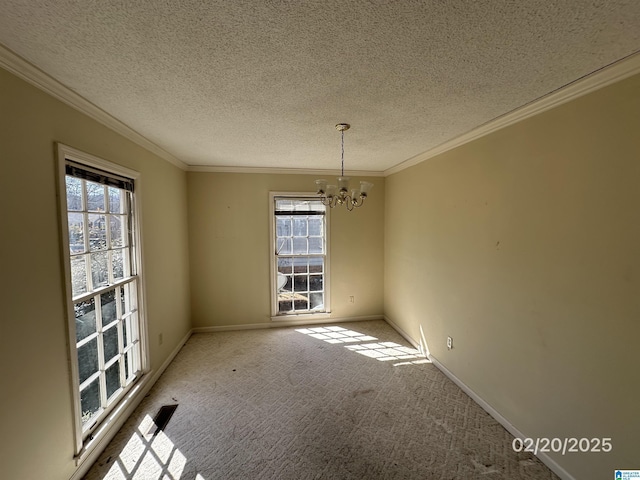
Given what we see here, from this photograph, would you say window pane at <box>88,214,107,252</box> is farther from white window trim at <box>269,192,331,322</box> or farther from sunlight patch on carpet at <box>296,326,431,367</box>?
sunlight patch on carpet at <box>296,326,431,367</box>

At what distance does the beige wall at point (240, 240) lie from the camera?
3.90 metres

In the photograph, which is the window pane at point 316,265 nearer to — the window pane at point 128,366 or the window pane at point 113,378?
the window pane at point 128,366

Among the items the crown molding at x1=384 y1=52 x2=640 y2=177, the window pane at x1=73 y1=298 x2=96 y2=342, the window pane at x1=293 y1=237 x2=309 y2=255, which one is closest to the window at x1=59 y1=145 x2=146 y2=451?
the window pane at x1=73 y1=298 x2=96 y2=342

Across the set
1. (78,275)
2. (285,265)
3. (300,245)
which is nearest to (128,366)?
(78,275)

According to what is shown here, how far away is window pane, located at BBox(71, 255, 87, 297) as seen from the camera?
173 cm

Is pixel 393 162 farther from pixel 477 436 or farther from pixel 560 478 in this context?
pixel 560 478

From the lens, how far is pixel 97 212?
1.97 m

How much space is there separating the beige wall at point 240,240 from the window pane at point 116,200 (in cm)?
155

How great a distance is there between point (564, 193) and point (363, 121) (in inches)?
56.7

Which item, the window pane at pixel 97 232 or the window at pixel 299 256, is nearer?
the window pane at pixel 97 232

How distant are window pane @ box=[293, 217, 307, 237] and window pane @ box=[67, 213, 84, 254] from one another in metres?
2.69

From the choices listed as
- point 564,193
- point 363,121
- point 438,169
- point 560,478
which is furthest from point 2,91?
point 560,478

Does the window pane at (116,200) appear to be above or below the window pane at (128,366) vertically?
above
